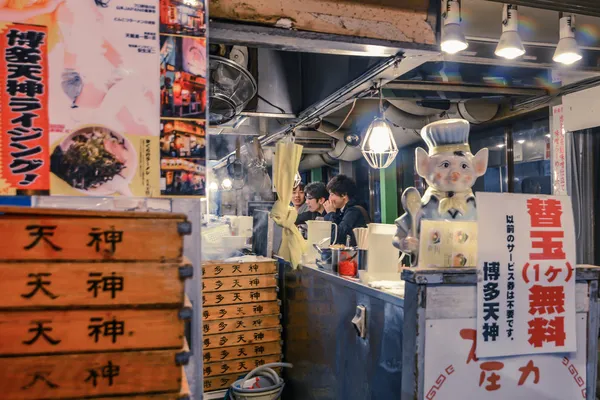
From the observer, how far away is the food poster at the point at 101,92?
1.61 m

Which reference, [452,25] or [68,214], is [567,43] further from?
[68,214]

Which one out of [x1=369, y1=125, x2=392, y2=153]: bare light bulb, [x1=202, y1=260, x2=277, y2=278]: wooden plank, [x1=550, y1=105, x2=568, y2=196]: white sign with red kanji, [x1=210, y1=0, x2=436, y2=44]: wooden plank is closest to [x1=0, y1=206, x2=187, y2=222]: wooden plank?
[x1=210, y1=0, x2=436, y2=44]: wooden plank

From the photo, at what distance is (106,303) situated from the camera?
1.33 metres

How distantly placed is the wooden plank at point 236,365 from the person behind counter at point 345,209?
5.39 ft

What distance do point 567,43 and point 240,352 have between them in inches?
164

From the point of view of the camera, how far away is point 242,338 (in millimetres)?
4742

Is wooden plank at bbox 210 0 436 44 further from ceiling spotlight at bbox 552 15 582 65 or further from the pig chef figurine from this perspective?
ceiling spotlight at bbox 552 15 582 65

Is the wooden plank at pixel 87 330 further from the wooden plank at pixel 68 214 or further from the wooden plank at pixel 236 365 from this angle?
the wooden plank at pixel 236 365

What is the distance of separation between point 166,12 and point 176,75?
244mm

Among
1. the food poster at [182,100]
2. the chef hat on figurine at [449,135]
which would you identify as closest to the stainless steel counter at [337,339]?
the chef hat on figurine at [449,135]

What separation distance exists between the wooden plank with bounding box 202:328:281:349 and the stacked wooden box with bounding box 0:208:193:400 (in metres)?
3.36

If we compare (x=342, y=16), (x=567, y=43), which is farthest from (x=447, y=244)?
(x=567, y=43)

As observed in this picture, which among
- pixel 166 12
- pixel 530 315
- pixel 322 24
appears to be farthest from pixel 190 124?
pixel 530 315

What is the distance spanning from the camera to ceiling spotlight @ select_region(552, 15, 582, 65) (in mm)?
3719
